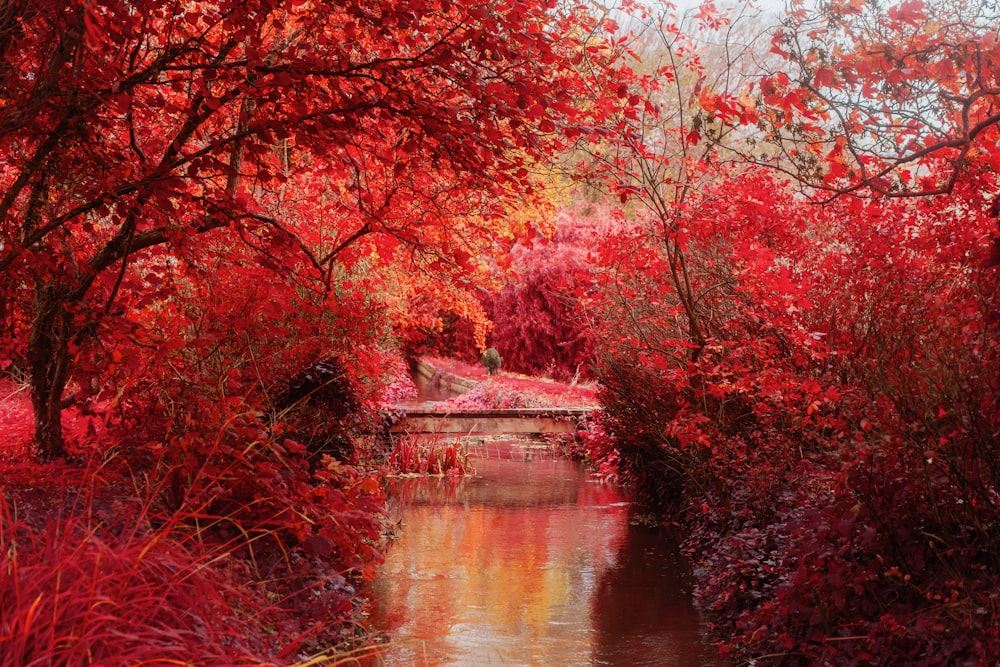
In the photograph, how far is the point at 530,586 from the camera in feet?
27.2

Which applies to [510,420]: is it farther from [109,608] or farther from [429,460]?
[109,608]

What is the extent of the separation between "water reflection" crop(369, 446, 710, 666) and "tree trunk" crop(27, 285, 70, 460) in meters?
2.71

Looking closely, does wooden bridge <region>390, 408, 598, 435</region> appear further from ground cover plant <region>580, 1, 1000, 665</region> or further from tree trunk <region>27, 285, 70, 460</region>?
tree trunk <region>27, 285, 70, 460</region>

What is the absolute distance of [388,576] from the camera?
8484mm

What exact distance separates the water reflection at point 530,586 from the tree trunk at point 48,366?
8.88ft

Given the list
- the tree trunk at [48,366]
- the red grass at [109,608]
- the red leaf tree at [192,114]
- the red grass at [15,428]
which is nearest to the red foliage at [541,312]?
the red grass at [15,428]

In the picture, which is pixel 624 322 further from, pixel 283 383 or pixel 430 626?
pixel 430 626

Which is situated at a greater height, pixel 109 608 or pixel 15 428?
pixel 15 428

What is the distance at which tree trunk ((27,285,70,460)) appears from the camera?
7398 millimetres

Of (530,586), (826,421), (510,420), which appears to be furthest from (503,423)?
(826,421)

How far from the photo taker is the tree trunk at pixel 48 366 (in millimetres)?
7398

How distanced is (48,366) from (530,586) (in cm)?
417

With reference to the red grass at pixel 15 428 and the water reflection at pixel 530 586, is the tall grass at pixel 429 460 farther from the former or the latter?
the red grass at pixel 15 428

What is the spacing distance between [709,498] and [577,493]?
5058mm
